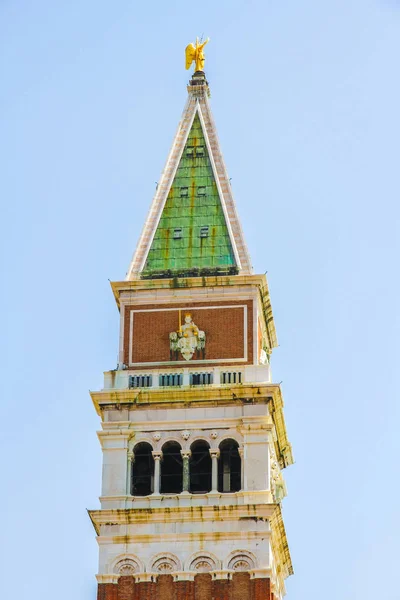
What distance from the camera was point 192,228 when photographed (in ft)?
260

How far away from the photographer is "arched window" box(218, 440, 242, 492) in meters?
73.1

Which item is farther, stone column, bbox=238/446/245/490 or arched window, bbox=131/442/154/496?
arched window, bbox=131/442/154/496

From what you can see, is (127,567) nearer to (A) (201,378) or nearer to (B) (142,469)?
A: (B) (142,469)

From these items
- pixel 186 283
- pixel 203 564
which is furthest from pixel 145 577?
pixel 186 283

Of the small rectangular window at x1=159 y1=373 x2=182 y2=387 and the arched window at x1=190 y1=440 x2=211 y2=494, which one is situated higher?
the small rectangular window at x1=159 y1=373 x2=182 y2=387

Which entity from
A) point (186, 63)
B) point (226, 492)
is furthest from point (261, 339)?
point (186, 63)

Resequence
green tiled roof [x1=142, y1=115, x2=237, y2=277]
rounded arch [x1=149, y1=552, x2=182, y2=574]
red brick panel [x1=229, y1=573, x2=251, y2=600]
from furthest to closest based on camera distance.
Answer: green tiled roof [x1=142, y1=115, x2=237, y2=277] < rounded arch [x1=149, y1=552, x2=182, y2=574] < red brick panel [x1=229, y1=573, x2=251, y2=600]

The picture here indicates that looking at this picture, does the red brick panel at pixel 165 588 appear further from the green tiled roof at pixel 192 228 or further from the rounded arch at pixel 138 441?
the green tiled roof at pixel 192 228

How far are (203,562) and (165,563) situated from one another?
133 cm

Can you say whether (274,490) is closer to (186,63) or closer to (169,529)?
(169,529)

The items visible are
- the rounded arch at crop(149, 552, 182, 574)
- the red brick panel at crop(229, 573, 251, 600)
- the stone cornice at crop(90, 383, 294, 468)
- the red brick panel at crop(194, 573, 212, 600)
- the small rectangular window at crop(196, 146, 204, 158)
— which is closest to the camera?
the red brick panel at crop(229, 573, 251, 600)

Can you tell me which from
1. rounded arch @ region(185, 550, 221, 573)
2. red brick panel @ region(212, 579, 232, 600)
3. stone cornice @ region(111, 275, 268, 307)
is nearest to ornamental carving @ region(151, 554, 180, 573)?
rounded arch @ region(185, 550, 221, 573)

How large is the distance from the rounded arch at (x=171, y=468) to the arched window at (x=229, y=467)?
148 cm

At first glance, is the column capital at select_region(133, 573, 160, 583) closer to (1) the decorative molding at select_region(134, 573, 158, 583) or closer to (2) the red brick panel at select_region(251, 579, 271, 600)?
(1) the decorative molding at select_region(134, 573, 158, 583)
